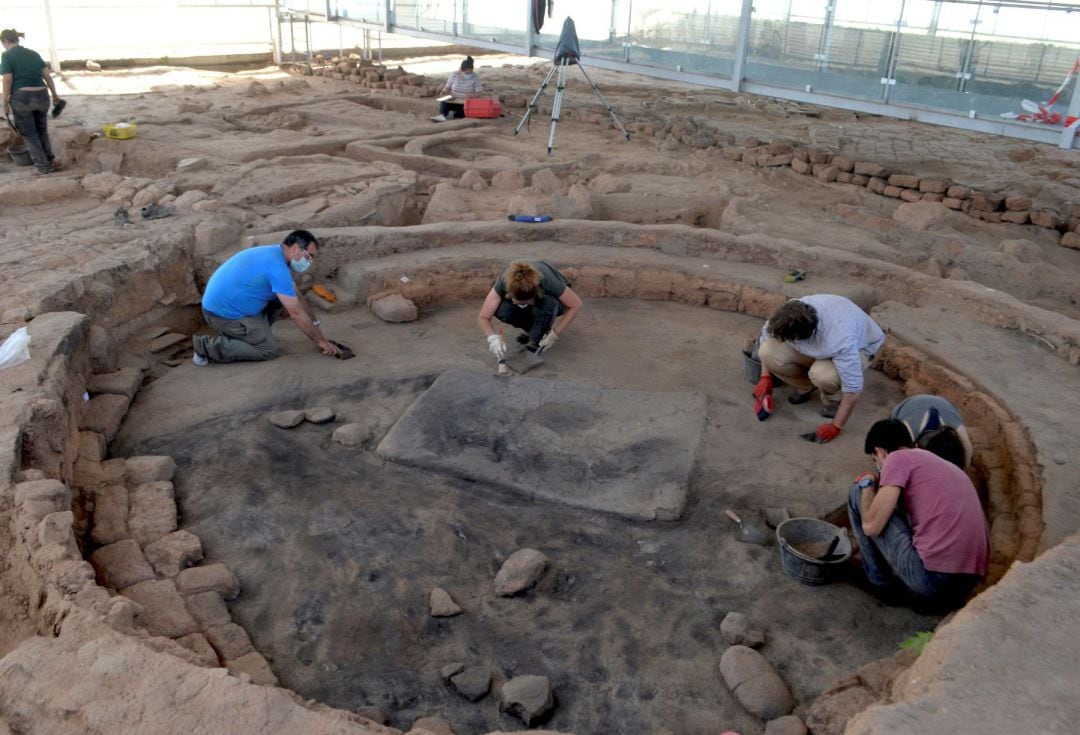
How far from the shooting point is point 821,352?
16.6ft

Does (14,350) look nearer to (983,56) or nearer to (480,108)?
(983,56)

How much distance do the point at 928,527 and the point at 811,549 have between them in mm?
688

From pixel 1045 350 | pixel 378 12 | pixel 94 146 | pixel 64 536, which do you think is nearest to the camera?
pixel 64 536

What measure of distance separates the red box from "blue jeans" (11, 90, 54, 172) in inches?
226

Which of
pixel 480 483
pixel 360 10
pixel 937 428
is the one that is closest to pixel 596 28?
pixel 360 10

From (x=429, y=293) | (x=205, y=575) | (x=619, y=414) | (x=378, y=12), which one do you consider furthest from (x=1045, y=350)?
(x=378, y=12)

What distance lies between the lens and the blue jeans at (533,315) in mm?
5979

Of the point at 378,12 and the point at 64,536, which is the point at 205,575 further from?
the point at 378,12

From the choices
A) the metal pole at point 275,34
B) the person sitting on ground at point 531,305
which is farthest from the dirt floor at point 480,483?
the metal pole at point 275,34

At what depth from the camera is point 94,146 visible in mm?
10391

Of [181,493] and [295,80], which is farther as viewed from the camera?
[295,80]

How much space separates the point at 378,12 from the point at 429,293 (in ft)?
33.9

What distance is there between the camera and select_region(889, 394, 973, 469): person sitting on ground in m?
4.21

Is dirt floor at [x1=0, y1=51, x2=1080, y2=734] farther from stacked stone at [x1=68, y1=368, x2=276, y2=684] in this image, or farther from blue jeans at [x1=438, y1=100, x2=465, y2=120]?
blue jeans at [x1=438, y1=100, x2=465, y2=120]
